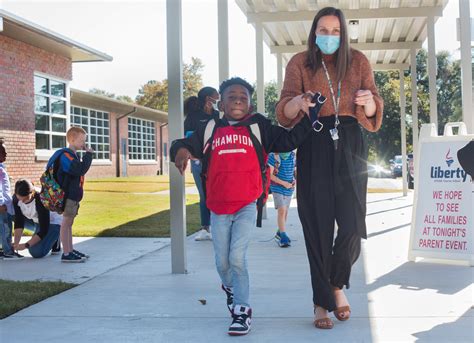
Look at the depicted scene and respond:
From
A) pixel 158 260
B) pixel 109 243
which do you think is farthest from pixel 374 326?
pixel 109 243

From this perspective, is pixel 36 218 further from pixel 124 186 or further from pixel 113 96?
pixel 113 96

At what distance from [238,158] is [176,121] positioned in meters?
2.27

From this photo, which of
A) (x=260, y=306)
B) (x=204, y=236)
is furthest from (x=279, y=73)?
(x=260, y=306)

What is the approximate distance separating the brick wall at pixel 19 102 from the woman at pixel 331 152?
13.6 meters

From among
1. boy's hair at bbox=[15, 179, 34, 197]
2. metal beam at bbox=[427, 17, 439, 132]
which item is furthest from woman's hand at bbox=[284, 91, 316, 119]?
metal beam at bbox=[427, 17, 439, 132]

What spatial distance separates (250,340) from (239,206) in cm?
83

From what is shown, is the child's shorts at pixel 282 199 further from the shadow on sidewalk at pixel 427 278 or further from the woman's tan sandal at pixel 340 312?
the woman's tan sandal at pixel 340 312

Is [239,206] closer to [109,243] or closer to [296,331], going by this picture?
[296,331]

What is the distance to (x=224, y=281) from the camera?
446 centimetres

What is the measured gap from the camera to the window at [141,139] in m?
36.8

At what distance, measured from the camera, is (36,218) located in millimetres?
7633

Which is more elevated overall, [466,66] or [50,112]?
[50,112]

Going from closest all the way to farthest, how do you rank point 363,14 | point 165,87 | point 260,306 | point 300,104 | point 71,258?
point 300,104
point 260,306
point 71,258
point 363,14
point 165,87

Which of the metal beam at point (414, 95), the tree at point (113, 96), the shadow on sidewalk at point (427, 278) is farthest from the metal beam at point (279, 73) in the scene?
the tree at point (113, 96)
